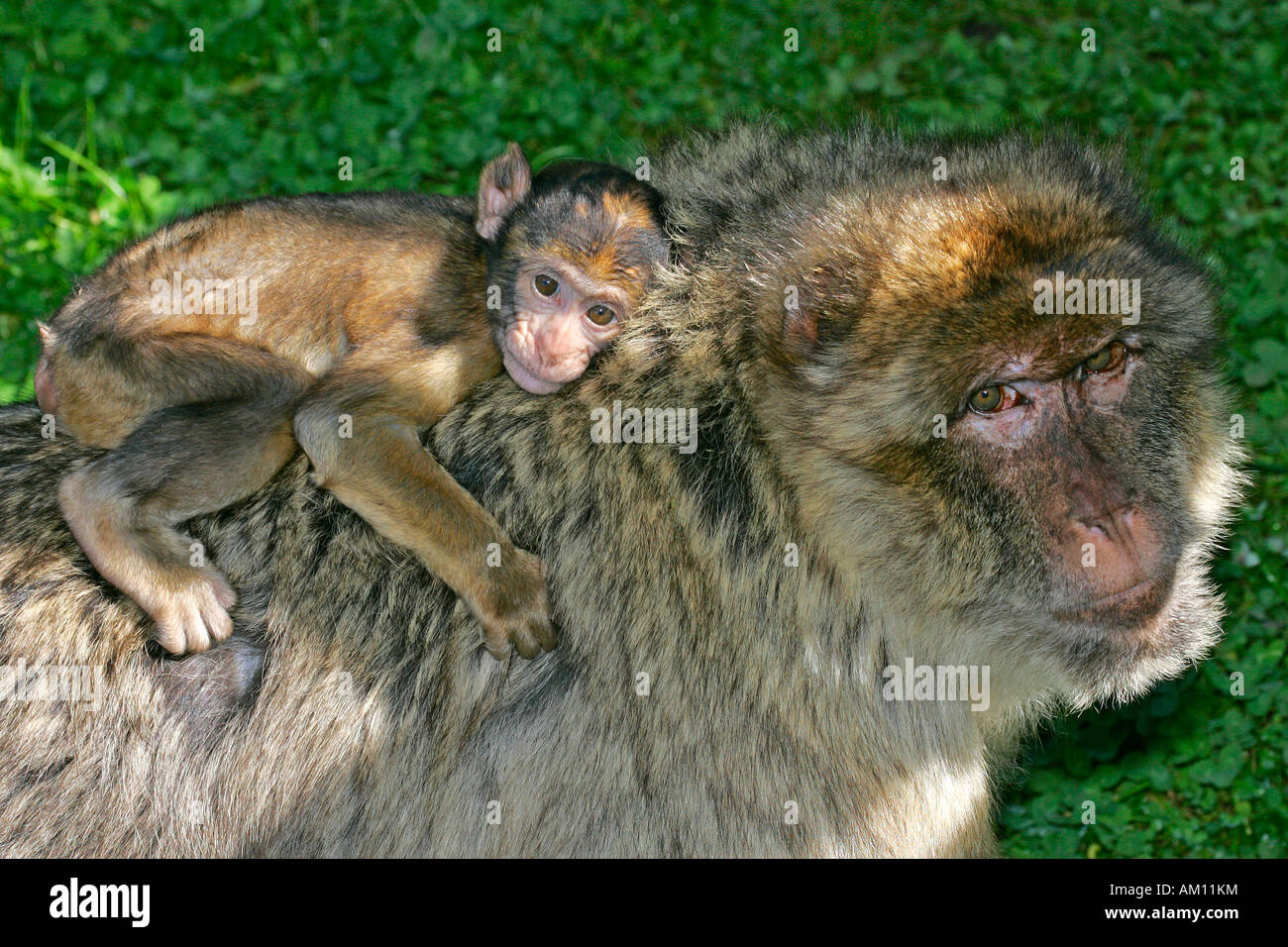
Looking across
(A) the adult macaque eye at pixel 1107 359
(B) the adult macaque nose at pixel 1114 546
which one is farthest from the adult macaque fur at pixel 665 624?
(B) the adult macaque nose at pixel 1114 546

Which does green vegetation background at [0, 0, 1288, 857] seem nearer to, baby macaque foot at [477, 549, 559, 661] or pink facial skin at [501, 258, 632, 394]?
pink facial skin at [501, 258, 632, 394]

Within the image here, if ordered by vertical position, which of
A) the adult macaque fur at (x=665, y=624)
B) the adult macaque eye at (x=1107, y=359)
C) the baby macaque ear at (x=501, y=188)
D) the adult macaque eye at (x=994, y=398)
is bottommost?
the adult macaque fur at (x=665, y=624)

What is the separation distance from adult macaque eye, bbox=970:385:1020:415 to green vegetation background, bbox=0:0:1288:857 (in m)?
2.89

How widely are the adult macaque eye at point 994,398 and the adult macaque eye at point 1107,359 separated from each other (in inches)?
7.8

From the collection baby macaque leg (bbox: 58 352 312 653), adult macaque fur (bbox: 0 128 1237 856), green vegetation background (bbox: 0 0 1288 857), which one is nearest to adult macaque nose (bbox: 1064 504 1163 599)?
adult macaque fur (bbox: 0 128 1237 856)

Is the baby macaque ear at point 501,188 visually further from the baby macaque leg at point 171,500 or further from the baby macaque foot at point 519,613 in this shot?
the baby macaque foot at point 519,613

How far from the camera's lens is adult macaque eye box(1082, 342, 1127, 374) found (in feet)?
12.0

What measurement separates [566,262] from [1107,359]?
4.71 ft

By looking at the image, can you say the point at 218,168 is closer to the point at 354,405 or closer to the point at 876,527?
the point at 354,405

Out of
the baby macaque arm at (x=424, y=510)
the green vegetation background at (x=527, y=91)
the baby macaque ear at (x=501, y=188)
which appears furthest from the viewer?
the green vegetation background at (x=527, y=91)

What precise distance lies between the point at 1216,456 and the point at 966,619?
0.86 metres

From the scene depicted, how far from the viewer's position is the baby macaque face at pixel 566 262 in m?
3.95

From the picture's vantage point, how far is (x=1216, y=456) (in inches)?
159

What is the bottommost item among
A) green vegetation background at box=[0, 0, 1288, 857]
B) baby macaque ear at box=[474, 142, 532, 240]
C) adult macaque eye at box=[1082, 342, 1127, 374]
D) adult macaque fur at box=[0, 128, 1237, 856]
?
adult macaque fur at box=[0, 128, 1237, 856]
